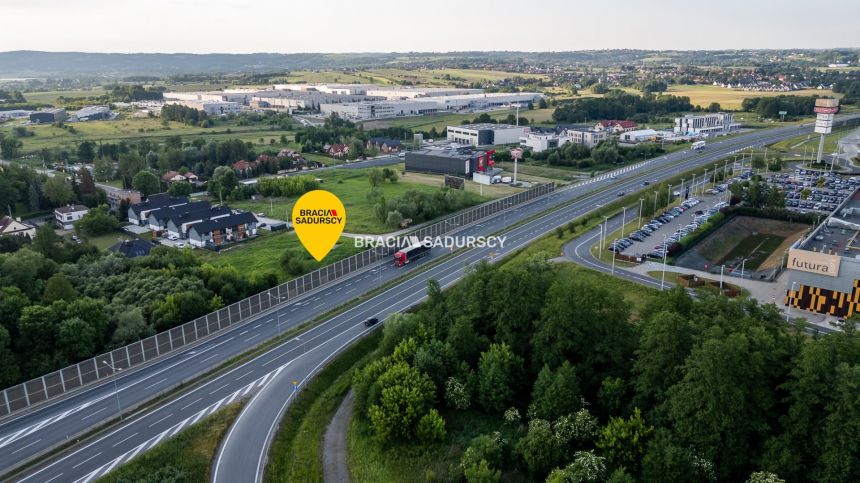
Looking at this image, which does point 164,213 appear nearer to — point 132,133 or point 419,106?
point 132,133

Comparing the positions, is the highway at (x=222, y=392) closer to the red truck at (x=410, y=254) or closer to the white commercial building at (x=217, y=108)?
the red truck at (x=410, y=254)

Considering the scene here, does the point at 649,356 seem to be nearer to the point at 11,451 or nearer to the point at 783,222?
the point at 11,451

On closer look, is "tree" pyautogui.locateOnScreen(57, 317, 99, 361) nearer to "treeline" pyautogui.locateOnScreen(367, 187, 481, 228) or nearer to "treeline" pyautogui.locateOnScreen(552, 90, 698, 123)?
"treeline" pyautogui.locateOnScreen(367, 187, 481, 228)

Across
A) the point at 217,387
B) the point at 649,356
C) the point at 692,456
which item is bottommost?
the point at 217,387

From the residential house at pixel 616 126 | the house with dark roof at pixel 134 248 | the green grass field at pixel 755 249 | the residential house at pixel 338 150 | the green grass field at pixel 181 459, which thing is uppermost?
the residential house at pixel 616 126

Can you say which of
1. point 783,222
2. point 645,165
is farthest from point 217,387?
point 645,165

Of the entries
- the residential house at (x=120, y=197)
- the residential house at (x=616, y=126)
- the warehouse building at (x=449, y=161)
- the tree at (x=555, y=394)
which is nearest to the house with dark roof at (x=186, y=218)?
the residential house at (x=120, y=197)

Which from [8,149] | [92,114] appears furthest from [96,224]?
[92,114]

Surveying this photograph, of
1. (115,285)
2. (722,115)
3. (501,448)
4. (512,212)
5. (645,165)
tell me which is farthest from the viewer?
(722,115)
